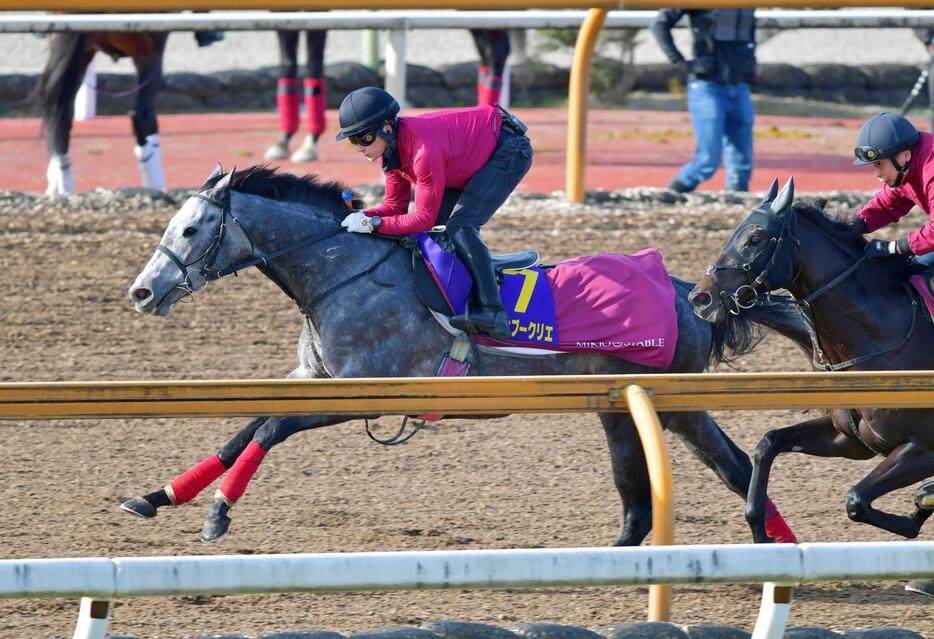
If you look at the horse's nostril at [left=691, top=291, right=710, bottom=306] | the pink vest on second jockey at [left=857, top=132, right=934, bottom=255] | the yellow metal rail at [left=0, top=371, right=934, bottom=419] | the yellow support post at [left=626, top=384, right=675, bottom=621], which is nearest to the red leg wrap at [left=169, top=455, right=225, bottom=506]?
the yellow metal rail at [left=0, top=371, right=934, bottom=419]

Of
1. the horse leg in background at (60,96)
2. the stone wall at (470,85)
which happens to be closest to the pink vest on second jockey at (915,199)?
the horse leg in background at (60,96)

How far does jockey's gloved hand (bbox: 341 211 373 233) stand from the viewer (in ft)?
17.6

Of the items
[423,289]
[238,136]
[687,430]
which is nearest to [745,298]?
[687,430]

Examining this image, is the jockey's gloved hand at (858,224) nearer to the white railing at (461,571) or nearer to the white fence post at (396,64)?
the white railing at (461,571)

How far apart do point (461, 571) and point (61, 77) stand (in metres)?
7.96

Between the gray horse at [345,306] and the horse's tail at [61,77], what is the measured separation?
534 cm

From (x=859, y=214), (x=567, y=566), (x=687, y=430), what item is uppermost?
(x=859, y=214)

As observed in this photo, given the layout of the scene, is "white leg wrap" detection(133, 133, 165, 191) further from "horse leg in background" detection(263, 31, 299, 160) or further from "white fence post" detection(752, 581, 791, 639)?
"white fence post" detection(752, 581, 791, 639)

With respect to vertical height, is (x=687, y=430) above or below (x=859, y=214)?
below

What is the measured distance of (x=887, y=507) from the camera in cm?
580

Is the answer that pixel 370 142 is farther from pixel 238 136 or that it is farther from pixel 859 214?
pixel 238 136

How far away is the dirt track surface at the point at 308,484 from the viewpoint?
4.64 meters

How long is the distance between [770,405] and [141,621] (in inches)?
79.6

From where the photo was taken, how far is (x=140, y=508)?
5.05 meters
